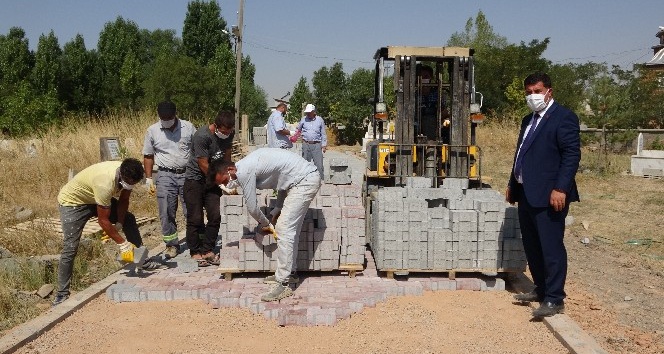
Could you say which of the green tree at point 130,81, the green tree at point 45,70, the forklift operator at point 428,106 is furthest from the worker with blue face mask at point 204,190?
the green tree at point 130,81

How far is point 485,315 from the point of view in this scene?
5.28m

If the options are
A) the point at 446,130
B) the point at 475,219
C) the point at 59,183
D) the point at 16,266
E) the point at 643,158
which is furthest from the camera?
the point at 643,158

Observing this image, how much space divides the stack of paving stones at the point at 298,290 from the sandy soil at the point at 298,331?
101mm

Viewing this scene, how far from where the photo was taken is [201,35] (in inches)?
2008

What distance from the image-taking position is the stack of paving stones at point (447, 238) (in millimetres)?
6066

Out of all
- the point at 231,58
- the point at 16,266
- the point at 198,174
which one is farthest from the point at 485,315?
the point at 231,58

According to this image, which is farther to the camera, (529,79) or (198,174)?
(198,174)

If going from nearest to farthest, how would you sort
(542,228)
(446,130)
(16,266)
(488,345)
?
1. (488,345)
2. (542,228)
3. (16,266)
4. (446,130)

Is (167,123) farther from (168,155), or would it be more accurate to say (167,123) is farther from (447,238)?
(447,238)

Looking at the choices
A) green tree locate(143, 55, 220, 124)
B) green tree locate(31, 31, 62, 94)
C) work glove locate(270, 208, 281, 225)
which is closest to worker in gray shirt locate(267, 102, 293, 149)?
work glove locate(270, 208, 281, 225)

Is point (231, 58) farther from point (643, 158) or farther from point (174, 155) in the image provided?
point (174, 155)

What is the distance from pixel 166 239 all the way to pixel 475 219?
3.80m

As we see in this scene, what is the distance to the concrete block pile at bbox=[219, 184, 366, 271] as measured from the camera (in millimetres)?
6039

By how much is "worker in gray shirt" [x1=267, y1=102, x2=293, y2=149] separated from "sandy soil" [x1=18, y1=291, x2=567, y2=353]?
6242mm
